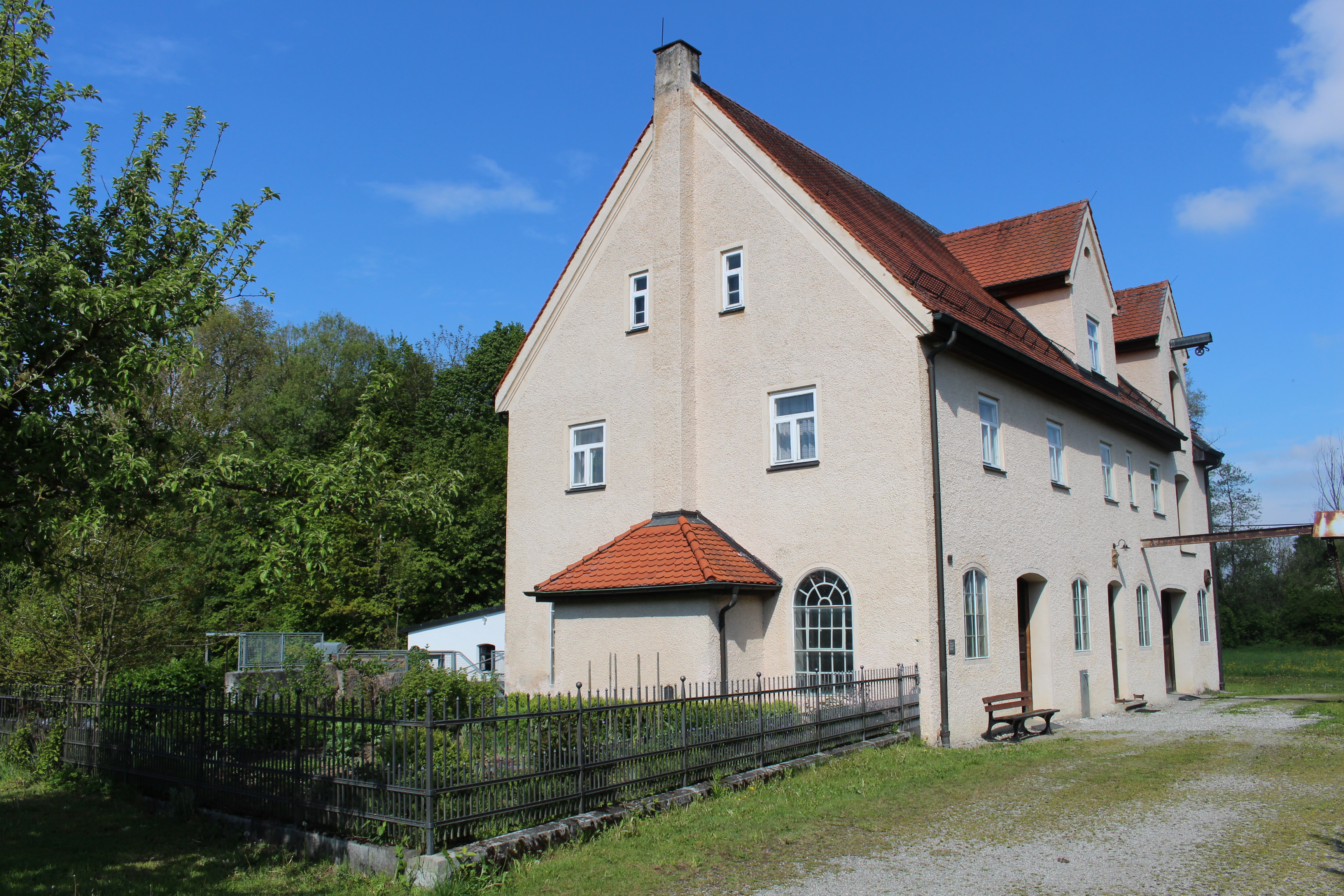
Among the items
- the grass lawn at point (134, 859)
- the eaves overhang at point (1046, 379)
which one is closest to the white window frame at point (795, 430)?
the eaves overhang at point (1046, 379)

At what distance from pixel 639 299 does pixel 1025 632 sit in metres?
9.47

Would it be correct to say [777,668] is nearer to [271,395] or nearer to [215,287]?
[215,287]

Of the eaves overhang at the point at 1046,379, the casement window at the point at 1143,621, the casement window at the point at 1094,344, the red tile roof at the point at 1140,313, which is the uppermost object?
the red tile roof at the point at 1140,313

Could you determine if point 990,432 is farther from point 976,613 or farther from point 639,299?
point 639,299

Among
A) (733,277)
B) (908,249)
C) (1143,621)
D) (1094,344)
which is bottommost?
(1143,621)

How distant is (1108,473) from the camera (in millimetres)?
21609

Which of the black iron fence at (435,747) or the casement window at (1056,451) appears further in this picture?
the casement window at (1056,451)

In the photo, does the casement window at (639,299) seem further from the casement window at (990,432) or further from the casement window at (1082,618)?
the casement window at (1082,618)

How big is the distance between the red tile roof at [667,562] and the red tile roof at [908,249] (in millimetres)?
4921

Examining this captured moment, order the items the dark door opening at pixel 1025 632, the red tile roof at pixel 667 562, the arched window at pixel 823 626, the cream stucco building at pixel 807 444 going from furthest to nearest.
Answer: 1. the dark door opening at pixel 1025 632
2. the arched window at pixel 823 626
3. the cream stucco building at pixel 807 444
4. the red tile roof at pixel 667 562

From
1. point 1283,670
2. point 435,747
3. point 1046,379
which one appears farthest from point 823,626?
point 1283,670

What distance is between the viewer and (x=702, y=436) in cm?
1700

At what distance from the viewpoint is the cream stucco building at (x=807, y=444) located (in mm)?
14734

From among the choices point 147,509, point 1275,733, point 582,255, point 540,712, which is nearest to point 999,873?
point 540,712
